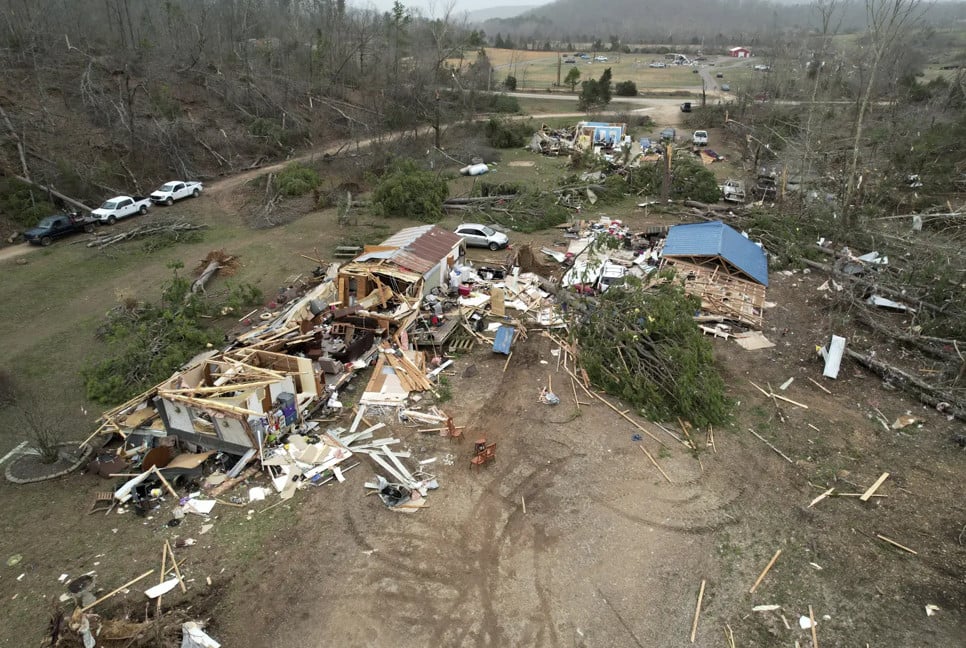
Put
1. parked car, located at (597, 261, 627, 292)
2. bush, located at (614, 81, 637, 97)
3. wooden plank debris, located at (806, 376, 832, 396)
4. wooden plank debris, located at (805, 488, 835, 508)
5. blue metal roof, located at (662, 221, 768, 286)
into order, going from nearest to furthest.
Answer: wooden plank debris, located at (805, 488, 835, 508), wooden plank debris, located at (806, 376, 832, 396), parked car, located at (597, 261, 627, 292), blue metal roof, located at (662, 221, 768, 286), bush, located at (614, 81, 637, 97)

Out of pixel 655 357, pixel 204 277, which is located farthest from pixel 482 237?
pixel 655 357

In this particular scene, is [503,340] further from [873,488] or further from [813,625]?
[813,625]

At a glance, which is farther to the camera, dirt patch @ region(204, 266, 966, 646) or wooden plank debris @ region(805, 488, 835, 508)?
wooden plank debris @ region(805, 488, 835, 508)

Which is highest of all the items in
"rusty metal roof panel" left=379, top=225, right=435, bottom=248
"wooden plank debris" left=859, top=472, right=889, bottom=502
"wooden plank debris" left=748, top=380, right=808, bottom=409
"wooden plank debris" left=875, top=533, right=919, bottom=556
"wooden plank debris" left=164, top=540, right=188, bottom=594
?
"rusty metal roof panel" left=379, top=225, right=435, bottom=248

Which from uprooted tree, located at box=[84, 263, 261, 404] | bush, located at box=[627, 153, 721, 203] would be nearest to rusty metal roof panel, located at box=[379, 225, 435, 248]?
uprooted tree, located at box=[84, 263, 261, 404]

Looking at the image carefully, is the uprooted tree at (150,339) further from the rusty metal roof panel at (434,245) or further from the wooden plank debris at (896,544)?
the wooden plank debris at (896,544)

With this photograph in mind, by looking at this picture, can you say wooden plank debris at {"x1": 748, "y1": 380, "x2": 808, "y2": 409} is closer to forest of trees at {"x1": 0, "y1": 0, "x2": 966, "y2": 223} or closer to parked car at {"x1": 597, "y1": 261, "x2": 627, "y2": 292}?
parked car at {"x1": 597, "y1": 261, "x2": 627, "y2": 292}
